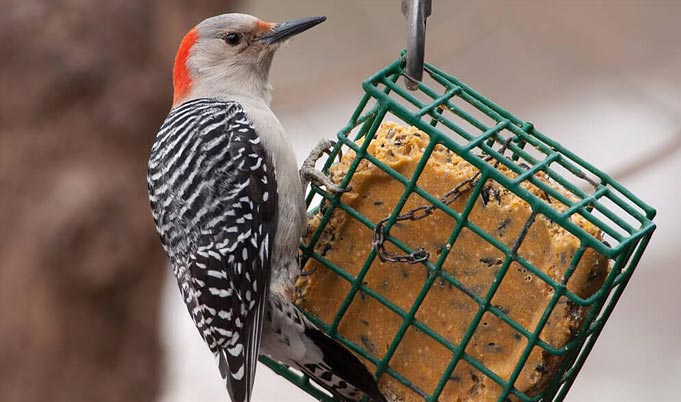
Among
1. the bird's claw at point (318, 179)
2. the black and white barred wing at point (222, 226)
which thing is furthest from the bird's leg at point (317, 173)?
the black and white barred wing at point (222, 226)

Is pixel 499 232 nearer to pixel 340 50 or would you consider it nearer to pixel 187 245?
pixel 187 245

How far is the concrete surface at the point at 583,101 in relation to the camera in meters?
7.09

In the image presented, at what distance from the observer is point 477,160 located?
107 inches

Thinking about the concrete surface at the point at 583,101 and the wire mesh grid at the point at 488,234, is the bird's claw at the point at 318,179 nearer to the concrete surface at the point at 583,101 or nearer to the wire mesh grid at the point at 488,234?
the wire mesh grid at the point at 488,234

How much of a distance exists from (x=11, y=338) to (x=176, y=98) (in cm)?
204

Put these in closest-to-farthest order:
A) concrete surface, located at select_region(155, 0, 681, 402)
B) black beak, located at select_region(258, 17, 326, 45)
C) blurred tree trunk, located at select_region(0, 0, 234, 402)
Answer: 1. black beak, located at select_region(258, 17, 326, 45)
2. blurred tree trunk, located at select_region(0, 0, 234, 402)
3. concrete surface, located at select_region(155, 0, 681, 402)

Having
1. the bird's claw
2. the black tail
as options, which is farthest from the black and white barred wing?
the black tail

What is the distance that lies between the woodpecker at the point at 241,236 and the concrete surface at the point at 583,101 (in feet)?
11.9

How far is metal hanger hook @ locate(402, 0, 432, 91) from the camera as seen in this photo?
2.75 m

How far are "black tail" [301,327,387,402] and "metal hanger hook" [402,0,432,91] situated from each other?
2.92ft

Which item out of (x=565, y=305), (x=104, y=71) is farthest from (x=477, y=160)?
(x=104, y=71)

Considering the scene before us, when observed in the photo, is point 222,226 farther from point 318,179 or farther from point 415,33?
point 415,33

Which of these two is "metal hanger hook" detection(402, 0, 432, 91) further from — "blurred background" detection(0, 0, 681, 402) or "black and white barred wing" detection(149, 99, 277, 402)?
"blurred background" detection(0, 0, 681, 402)

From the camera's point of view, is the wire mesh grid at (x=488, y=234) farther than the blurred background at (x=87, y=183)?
No
